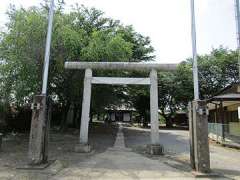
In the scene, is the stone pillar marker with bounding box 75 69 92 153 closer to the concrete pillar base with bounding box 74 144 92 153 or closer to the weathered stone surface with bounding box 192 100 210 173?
the concrete pillar base with bounding box 74 144 92 153

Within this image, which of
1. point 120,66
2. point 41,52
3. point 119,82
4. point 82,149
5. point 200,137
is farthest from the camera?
point 41,52

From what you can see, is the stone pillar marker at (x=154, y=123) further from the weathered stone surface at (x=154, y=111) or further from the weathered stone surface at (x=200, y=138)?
the weathered stone surface at (x=200, y=138)

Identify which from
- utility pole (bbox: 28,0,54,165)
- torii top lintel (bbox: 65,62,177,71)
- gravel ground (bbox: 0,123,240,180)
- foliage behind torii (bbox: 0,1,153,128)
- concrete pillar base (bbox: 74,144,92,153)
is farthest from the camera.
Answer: foliage behind torii (bbox: 0,1,153,128)

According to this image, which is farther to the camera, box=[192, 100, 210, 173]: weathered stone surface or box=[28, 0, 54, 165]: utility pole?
box=[28, 0, 54, 165]: utility pole

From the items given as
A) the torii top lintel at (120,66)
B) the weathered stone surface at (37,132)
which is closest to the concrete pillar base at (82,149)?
the weathered stone surface at (37,132)

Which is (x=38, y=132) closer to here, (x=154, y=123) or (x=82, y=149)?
(x=82, y=149)

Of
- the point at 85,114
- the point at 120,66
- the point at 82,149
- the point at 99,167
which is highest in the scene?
the point at 120,66

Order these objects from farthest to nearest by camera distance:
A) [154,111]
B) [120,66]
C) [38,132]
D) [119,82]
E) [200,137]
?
[119,82] → [120,66] → [154,111] → [38,132] → [200,137]

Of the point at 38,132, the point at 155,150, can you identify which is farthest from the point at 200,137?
the point at 38,132

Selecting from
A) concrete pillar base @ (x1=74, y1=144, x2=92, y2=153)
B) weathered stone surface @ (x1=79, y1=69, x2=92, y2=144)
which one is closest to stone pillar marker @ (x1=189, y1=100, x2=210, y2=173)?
concrete pillar base @ (x1=74, y1=144, x2=92, y2=153)

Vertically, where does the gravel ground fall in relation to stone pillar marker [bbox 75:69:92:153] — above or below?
below

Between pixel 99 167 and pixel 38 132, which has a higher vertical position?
pixel 38 132

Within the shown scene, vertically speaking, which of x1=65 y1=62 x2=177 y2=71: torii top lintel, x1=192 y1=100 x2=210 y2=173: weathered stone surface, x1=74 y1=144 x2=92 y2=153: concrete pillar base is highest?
x1=65 y1=62 x2=177 y2=71: torii top lintel

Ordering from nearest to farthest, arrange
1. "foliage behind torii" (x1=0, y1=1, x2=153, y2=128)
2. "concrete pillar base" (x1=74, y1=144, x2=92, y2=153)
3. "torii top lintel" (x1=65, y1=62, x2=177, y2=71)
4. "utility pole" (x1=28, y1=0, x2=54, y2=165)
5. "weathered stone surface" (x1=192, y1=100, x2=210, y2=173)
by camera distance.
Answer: "weathered stone surface" (x1=192, y1=100, x2=210, y2=173), "utility pole" (x1=28, y1=0, x2=54, y2=165), "concrete pillar base" (x1=74, y1=144, x2=92, y2=153), "torii top lintel" (x1=65, y1=62, x2=177, y2=71), "foliage behind torii" (x1=0, y1=1, x2=153, y2=128)
